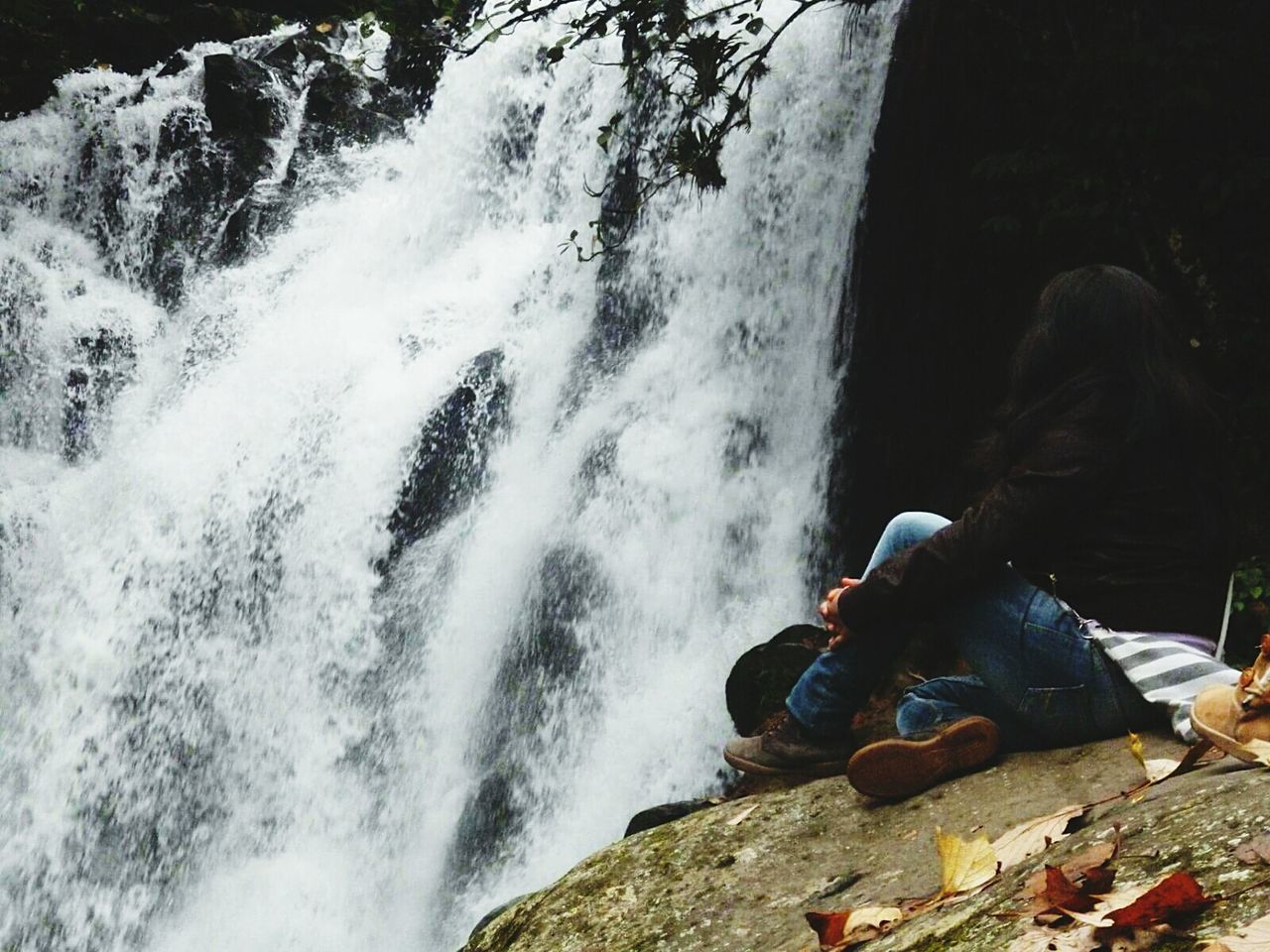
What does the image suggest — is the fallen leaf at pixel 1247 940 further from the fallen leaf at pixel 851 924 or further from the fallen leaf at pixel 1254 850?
the fallen leaf at pixel 851 924

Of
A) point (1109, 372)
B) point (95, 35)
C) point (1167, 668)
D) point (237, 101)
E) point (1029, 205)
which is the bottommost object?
point (1167, 668)

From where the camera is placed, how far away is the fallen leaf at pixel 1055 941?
1.52m

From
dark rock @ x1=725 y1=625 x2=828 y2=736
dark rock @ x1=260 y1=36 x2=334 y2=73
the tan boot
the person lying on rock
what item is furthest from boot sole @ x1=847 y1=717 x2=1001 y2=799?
dark rock @ x1=260 y1=36 x2=334 y2=73

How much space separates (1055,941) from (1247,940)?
11.2 inches

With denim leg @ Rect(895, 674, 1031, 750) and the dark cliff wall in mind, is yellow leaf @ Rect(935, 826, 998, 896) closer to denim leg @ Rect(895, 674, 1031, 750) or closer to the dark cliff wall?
denim leg @ Rect(895, 674, 1031, 750)

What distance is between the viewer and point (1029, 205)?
19.8 feet

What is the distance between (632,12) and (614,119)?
553 millimetres

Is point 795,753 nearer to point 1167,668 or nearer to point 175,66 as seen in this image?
point 1167,668

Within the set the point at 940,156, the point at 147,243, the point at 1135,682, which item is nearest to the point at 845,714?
the point at 1135,682

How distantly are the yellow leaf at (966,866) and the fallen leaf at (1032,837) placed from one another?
0.02m

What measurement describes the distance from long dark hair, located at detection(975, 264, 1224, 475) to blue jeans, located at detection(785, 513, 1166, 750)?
37cm

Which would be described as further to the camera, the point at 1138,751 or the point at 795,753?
the point at 795,753

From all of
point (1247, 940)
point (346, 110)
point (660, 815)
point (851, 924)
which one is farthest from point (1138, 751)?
point (346, 110)

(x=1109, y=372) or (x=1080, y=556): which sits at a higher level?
(x=1109, y=372)
